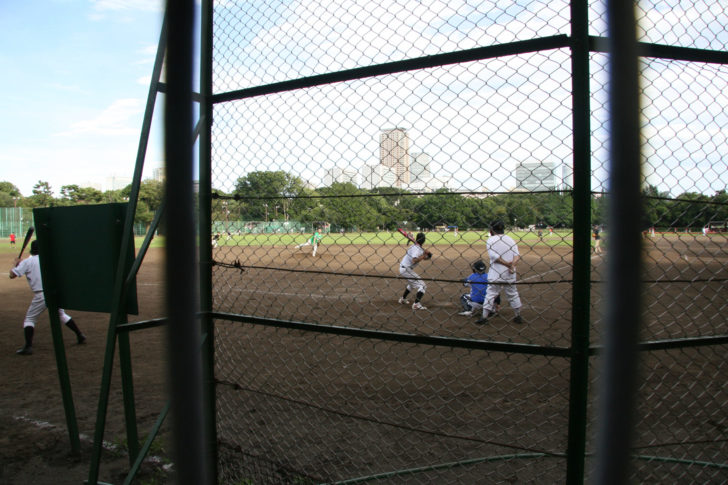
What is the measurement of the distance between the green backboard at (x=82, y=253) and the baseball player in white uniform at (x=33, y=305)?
158 inches

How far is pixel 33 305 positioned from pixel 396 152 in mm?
7159

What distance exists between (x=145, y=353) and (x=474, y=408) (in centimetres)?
493

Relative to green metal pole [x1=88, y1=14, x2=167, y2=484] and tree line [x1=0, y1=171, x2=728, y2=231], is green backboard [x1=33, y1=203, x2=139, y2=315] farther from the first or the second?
tree line [x1=0, y1=171, x2=728, y2=231]

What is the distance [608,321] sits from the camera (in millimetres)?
603

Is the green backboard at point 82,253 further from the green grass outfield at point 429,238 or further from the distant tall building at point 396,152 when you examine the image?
the distant tall building at point 396,152

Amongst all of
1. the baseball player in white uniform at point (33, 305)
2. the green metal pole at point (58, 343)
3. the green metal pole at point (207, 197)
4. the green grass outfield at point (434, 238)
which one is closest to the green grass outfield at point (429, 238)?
the green grass outfield at point (434, 238)

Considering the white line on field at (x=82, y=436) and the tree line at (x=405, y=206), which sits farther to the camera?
the white line on field at (x=82, y=436)

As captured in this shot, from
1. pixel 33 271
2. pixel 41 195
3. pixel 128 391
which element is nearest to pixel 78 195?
pixel 41 195

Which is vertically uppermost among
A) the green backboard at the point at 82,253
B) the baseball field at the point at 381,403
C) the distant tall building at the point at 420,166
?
the distant tall building at the point at 420,166

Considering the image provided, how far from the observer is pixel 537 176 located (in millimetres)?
2100

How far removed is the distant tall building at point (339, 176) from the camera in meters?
2.55

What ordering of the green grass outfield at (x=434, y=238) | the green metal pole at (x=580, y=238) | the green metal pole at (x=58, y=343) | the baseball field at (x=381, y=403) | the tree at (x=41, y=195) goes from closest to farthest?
the green metal pole at (x=580, y=238) → the green grass outfield at (x=434, y=238) → the baseball field at (x=381, y=403) → the green metal pole at (x=58, y=343) → the tree at (x=41, y=195)

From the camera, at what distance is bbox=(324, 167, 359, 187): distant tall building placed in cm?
255

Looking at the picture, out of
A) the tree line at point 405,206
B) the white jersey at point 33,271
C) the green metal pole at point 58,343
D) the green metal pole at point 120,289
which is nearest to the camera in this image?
the tree line at point 405,206
